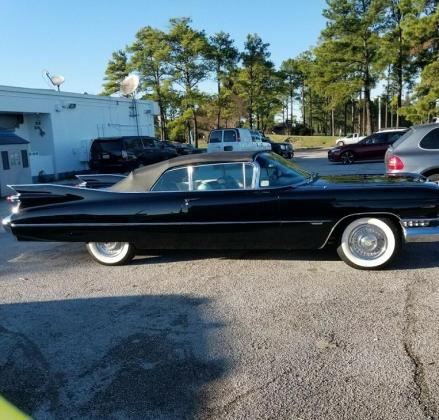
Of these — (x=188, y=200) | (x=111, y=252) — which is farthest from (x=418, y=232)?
(x=111, y=252)

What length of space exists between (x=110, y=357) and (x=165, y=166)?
9.09 feet

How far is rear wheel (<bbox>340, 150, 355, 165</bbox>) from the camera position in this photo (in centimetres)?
2097

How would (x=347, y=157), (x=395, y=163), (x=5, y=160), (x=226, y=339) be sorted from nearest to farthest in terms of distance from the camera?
(x=226, y=339) → (x=395, y=163) → (x=5, y=160) → (x=347, y=157)

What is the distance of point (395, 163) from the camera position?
839cm

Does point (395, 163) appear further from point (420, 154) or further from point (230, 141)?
point (230, 141)

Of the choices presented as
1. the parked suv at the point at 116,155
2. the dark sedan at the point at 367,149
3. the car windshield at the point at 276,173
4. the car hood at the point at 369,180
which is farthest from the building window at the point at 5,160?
the dark sedan at the point at 367,149

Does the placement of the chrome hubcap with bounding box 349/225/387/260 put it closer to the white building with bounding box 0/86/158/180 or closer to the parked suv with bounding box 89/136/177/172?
the parked suv with bounding box 89/136/177/172

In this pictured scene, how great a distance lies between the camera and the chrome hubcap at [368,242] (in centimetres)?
521

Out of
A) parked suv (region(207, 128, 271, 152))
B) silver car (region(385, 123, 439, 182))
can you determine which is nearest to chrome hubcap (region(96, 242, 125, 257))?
silver car (region(385, 123, 439, 182))

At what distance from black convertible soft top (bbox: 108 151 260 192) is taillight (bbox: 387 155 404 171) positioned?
12.0ft

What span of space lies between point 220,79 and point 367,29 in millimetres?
12551

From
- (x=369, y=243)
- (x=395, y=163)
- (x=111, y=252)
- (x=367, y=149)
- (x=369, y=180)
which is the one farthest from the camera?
(x=367, y=149)

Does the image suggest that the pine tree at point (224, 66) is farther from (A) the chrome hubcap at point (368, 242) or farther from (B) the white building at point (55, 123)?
(A) the chrome hubcap at point (368, 242)

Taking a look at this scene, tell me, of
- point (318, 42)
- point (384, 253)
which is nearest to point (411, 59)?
point (318, 42)
